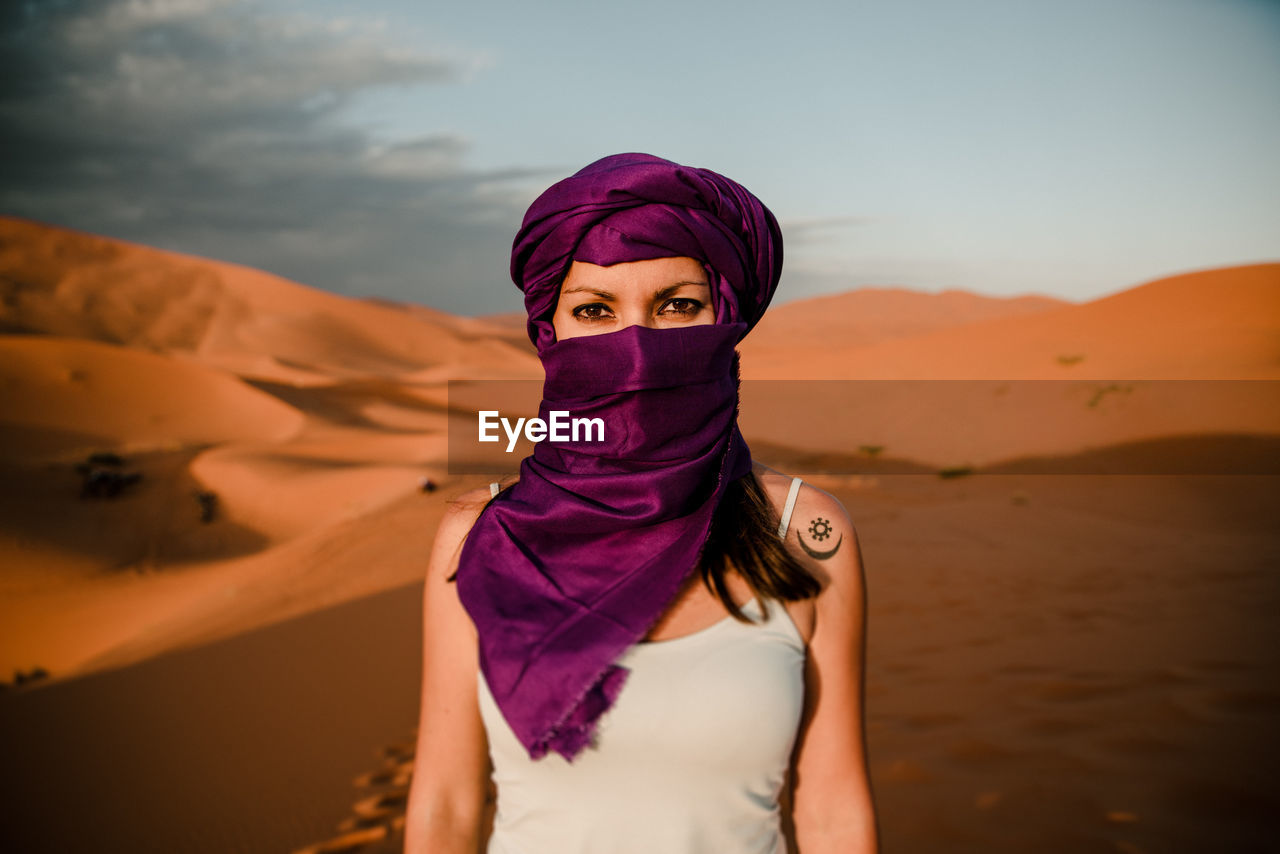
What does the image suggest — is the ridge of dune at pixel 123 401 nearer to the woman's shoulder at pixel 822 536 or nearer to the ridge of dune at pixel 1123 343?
the woman's shoulder at pixel 822 536

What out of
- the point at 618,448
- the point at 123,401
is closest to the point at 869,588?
the point at 618,448

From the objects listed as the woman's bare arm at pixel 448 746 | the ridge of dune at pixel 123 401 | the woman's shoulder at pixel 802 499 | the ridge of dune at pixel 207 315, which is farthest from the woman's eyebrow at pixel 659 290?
the ridge of dune at pixel 207 315

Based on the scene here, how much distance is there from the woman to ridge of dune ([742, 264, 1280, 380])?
1787cm

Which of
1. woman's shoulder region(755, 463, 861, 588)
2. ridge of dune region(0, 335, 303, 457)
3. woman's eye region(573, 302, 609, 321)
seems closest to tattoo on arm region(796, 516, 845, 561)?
woman's shoulder region(755, 463, 861, 588)

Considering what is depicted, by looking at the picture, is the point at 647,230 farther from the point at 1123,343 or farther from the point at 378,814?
the point at 1123,343

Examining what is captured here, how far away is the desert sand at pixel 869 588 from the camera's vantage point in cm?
380

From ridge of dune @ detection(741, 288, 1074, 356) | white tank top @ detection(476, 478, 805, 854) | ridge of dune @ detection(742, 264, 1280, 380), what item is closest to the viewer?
white tank top @ detection(476, 478, 805, 854)

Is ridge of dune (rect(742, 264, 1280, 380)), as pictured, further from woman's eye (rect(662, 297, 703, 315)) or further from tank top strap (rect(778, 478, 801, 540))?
woman's eye (rect(662, 297, 703, 315))

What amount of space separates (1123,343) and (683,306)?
74.0 feet

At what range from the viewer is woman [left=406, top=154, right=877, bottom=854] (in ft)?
5.01

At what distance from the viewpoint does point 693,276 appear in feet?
5.74

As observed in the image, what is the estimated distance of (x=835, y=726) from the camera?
1.67 metres

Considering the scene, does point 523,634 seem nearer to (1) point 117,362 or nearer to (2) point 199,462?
(2) point 199,462

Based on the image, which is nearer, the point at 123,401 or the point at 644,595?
the point at 644,595
